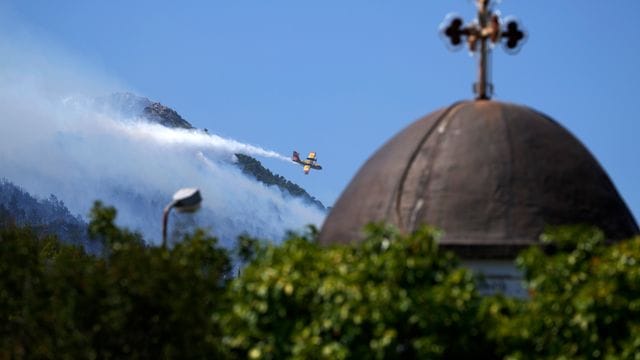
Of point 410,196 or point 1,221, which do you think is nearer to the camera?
point 410,196

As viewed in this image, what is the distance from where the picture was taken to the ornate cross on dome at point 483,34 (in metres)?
28.1

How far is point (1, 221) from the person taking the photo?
43.2 m

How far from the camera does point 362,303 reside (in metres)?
22.2

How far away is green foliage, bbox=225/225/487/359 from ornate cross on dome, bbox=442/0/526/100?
5.98 meters

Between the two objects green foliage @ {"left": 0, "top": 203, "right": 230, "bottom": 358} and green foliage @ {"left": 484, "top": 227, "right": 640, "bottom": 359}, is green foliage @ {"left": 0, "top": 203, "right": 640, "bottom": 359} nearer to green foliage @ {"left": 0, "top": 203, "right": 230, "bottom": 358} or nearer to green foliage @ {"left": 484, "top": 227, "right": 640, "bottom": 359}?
green foliage @ {"left": 484, "top": 227, "right": 640, "bottom": 359}

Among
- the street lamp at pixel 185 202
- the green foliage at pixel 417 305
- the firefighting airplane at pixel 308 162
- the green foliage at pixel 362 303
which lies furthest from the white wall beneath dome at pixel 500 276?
the firefighting airplane at pixel 308 162

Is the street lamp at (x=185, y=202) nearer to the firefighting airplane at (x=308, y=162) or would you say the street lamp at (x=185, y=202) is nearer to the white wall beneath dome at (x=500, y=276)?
the white wall beneath dome at (x=500, y=276)

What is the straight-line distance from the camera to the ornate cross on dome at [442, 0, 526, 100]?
28.1 m

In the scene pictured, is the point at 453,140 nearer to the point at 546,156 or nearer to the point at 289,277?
the point at 546,156

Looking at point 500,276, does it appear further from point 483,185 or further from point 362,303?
point 362,303

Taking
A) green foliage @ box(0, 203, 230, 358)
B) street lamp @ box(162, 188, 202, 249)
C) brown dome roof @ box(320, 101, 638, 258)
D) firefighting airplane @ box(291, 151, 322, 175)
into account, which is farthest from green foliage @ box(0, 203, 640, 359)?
firefighting airplane @ box(291, 151, 322, 175)

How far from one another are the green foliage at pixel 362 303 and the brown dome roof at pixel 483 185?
2110mm

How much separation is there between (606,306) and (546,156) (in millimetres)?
4438

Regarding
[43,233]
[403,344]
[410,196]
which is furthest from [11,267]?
[43,233]
